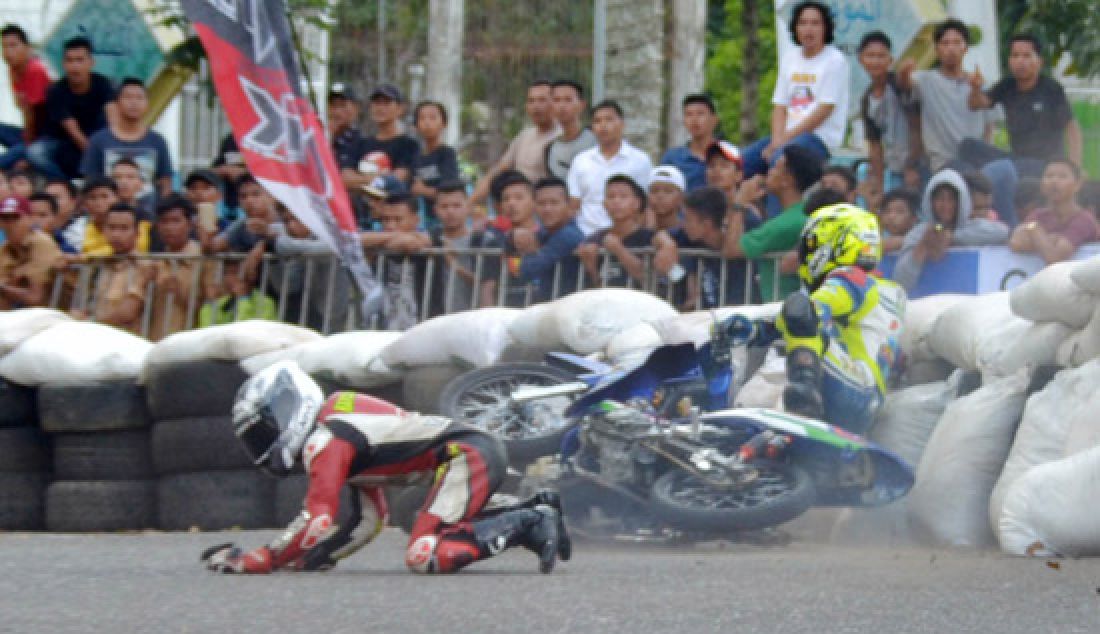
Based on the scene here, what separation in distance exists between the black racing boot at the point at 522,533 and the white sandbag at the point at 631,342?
76.5 inches

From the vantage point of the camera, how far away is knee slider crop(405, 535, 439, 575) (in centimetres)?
830

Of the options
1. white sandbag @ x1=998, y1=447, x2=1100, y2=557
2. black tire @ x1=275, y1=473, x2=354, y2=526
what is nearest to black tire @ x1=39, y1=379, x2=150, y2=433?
black tire @ x1=275, y1=473, x2=354, y2=526

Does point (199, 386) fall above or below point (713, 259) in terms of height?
below

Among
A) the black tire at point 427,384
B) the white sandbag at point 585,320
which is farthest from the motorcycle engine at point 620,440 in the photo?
the black tire at point 427,384

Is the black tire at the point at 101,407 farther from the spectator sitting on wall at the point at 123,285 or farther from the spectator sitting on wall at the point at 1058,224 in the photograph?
the spectator sitting on wall at the point at 1058,224

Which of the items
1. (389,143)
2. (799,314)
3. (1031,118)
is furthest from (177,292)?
(1031,118)

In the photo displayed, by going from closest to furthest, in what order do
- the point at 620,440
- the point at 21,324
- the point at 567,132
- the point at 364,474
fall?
the point at 364,474, the point at 620,440, the point at 21,324, the point at 567,132

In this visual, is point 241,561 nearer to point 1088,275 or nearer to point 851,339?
point 851,339

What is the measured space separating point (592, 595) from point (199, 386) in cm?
471

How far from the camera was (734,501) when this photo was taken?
962 cm

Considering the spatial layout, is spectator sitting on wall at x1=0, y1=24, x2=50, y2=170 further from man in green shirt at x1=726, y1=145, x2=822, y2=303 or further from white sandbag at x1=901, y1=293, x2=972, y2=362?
white sandbag at x1=901, y1=293, x2=972, y2=362

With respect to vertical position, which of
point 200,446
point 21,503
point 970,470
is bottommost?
point 21,503

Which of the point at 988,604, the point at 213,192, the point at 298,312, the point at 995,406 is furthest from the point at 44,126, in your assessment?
the point at 988,604

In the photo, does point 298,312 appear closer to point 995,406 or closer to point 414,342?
point 414,342
